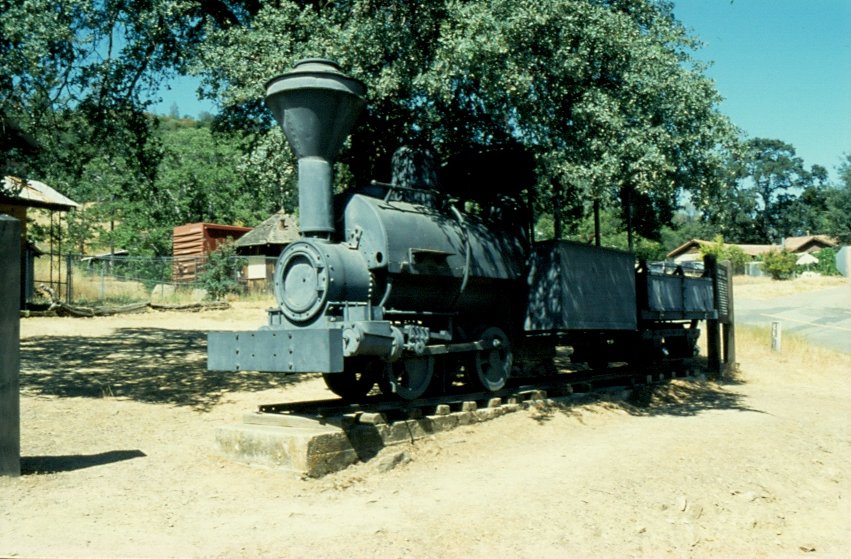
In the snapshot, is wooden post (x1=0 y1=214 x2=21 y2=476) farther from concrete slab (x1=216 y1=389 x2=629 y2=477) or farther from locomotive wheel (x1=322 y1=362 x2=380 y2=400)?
locomotive wheel (x1=322 y1=362 x2=380 y2=400)

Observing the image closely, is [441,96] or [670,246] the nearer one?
[441,96]

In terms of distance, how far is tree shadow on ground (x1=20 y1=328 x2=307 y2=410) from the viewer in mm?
11258

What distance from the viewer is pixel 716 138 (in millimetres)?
11547

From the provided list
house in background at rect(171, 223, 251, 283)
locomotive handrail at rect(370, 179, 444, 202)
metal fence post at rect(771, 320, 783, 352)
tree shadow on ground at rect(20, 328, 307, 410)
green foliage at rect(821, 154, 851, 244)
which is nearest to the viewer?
locomotive handrail at rect(370, 179, 444, 202)

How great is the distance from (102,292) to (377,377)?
2194 cm

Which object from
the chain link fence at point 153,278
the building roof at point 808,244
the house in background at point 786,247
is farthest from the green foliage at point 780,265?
the chain link fence at point 153,278

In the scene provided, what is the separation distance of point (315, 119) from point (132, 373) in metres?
6.58

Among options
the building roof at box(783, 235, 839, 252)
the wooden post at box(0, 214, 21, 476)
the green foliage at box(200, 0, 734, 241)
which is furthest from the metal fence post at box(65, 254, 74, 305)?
the building roof at box(783, 235, 839, 252)

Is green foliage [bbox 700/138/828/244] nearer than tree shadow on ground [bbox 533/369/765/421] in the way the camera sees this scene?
No

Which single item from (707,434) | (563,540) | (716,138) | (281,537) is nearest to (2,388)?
(281,537)

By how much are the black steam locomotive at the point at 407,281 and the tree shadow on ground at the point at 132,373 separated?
2932mm

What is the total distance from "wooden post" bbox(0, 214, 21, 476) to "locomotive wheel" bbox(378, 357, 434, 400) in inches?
149

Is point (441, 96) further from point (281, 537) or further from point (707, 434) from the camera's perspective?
point (281, 537)

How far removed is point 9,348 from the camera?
6.86 m
